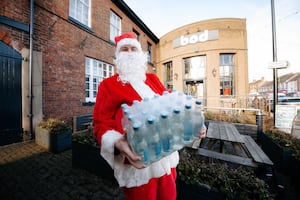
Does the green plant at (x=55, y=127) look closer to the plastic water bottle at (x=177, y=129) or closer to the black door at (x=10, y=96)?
the black door at (x=10, y=96)

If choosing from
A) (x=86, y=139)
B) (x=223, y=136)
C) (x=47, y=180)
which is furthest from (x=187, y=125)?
(x=47, y=180)

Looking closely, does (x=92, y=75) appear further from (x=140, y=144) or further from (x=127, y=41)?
(x=140, y=144)

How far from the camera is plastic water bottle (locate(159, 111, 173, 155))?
702mm

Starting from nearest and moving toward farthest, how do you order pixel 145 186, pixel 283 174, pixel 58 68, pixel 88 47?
pixel 145 186, pixel 283 174, pixel 58 68, pixel 88 47

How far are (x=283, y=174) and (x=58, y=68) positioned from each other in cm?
704

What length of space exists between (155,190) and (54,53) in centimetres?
572

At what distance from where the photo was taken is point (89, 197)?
7.41 ft

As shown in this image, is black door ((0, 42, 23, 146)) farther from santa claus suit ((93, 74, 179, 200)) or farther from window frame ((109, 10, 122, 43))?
window frame ((109, 10, 122, 43))

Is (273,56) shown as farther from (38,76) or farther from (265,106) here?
(38,76)

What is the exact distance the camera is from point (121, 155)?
1.05 metres

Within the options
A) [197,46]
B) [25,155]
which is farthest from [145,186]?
[197,46]

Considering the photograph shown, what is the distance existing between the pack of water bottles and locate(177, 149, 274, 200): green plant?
4.05 ft

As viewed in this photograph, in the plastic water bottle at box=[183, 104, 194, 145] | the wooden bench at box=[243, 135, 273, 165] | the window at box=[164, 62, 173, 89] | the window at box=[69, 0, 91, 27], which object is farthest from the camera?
the window at box=[164, 62, 173, 89]

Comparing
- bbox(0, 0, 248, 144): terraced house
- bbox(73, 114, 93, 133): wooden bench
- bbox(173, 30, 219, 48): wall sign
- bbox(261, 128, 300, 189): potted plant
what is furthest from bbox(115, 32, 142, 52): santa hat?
bbox(173, 30, 219, 48): wall sign
